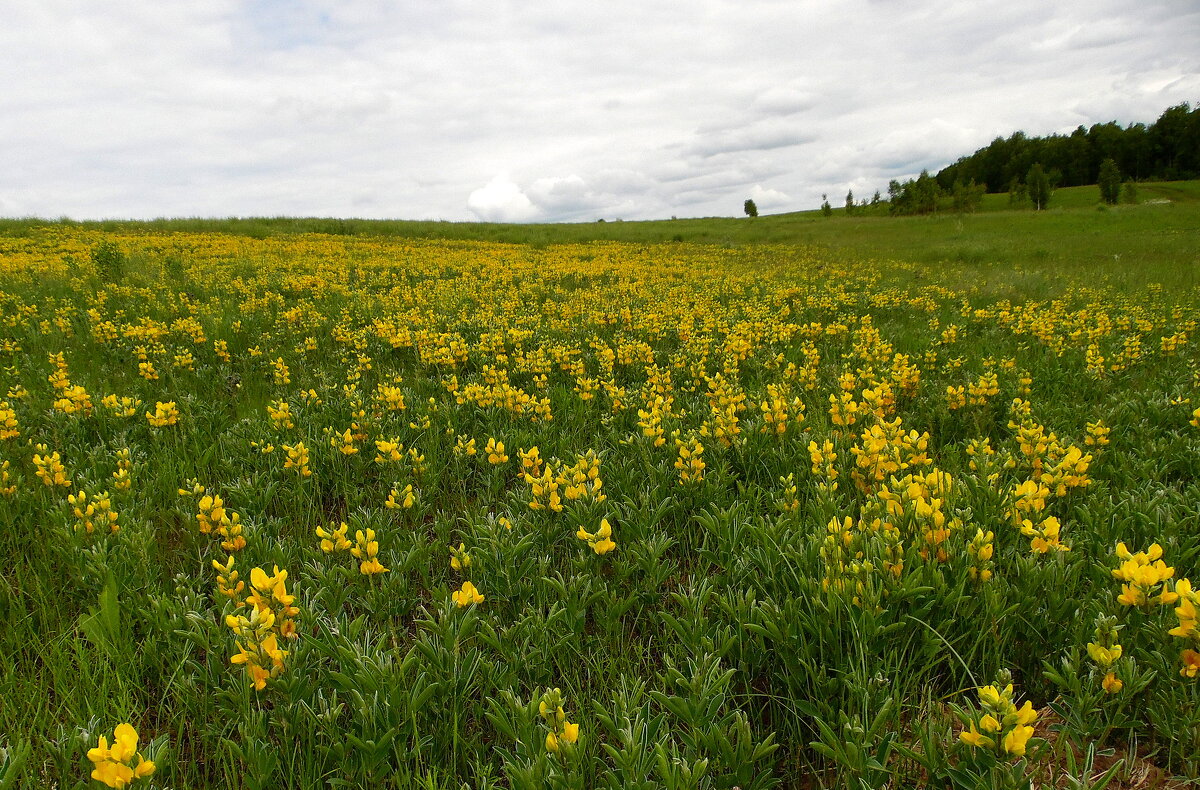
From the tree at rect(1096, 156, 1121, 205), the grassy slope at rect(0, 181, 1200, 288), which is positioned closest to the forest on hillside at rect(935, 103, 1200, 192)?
the tree at rect(1096, 156, 1121, 205)

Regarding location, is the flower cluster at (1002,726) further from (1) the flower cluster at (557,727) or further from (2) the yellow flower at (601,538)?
(2) the yellow flower at (601,538)

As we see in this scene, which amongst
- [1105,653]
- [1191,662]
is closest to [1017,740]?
[1105,653]

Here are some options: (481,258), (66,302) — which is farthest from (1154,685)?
(481,258)

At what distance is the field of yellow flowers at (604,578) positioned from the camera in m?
1.60

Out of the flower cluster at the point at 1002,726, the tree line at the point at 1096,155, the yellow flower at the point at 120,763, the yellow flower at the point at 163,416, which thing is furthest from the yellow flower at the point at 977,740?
the tree line at the point at 1096,155

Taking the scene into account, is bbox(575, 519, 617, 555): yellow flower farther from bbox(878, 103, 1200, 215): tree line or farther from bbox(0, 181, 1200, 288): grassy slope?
bbox(878, 103, 1200, 215): tree line

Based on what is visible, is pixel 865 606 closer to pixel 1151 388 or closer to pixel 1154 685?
pixel 1154 685

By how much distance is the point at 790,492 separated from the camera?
108 inches

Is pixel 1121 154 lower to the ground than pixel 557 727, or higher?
higher

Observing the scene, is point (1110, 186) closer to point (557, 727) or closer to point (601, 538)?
point (601, 538)

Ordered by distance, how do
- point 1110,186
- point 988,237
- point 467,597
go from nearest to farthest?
point 467,597, point 988,237, point 1110,186

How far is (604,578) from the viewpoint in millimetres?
2602

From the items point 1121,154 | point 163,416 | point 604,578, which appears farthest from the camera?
point 1121,154

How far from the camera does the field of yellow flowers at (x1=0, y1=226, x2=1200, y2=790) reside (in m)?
1.60
